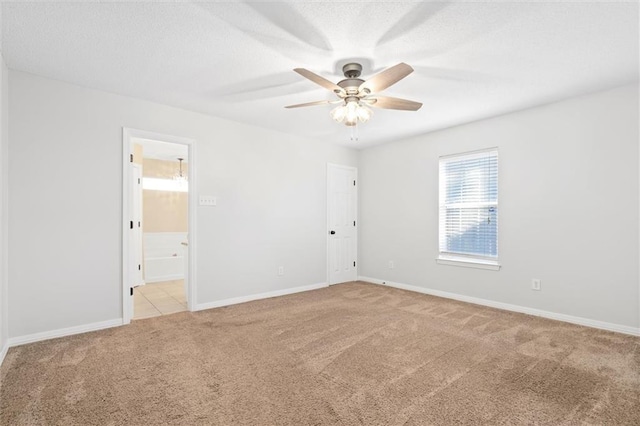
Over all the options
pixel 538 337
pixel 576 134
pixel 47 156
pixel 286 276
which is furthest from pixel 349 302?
pixel 47 156

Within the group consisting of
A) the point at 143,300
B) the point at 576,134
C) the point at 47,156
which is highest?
the point at 576,134

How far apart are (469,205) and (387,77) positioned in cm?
283

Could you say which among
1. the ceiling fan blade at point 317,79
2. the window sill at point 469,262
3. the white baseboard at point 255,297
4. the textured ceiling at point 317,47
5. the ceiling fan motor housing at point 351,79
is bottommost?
the white baseboard at point 255,297

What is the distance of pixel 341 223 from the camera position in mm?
5773

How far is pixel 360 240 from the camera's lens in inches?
238

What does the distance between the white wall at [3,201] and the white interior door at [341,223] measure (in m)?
3.98

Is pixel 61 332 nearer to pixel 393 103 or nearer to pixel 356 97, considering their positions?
pixel 356 97

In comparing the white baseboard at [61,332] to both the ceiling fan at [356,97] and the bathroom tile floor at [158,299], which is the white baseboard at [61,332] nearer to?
the bathroom tile floor at [158,299]

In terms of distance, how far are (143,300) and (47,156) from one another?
2356 mm

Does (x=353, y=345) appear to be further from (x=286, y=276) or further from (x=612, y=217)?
(x=612, y=217)

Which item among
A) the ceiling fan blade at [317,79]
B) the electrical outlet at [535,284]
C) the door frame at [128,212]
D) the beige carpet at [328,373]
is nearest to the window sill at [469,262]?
the electrical outlet at [535,284]

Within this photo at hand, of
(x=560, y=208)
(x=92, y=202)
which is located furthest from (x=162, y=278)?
(x=560, y=208)

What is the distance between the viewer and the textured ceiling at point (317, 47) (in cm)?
208

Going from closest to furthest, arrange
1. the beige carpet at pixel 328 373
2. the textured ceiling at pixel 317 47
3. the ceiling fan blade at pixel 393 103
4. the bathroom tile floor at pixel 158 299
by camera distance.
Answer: the beige carpet at pixel 328 373, the textured ceiling at pixel 317 47, the ceiling fan blade at pixel 393 103, the bathroom tile floor at pixel 158 299
